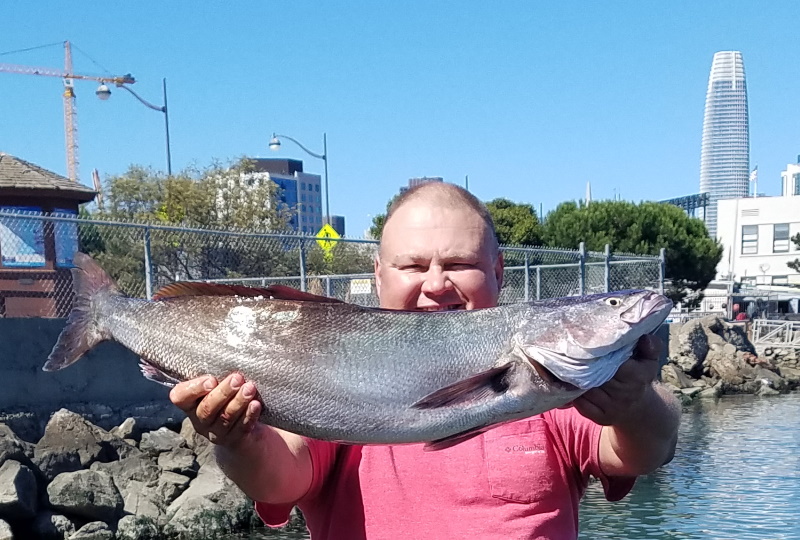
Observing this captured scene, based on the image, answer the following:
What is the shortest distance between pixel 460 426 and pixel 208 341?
0.91 meters

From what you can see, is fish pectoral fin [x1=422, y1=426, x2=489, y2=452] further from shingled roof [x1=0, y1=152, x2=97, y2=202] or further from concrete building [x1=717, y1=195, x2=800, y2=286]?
concrete building [x1=717, y1=195, x2=800, y2=286]

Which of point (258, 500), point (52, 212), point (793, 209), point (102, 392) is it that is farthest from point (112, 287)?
point (793, 209)

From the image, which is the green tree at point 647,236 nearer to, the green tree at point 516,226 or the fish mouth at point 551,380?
the green tree at point 516,226

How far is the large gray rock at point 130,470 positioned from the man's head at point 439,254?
32.2 ft

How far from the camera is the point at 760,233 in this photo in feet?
281

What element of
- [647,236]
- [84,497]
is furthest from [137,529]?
[647,236]

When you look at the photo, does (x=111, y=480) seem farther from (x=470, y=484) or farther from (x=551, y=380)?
(x=551, y=380)

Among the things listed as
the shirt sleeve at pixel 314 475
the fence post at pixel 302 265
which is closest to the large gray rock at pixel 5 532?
the fence post at pixel 302 265

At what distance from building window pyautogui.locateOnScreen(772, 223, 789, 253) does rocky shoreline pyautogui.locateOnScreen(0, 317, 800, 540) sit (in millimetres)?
79283

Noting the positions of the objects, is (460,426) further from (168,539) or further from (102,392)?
(102,392)

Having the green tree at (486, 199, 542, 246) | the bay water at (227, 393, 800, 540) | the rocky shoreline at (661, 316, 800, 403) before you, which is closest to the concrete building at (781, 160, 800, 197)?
the green tree at (486, 199, 542, 246)

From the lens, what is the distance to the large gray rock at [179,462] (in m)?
13.1

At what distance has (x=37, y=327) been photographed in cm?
1223

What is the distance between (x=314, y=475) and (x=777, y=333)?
4244cm
